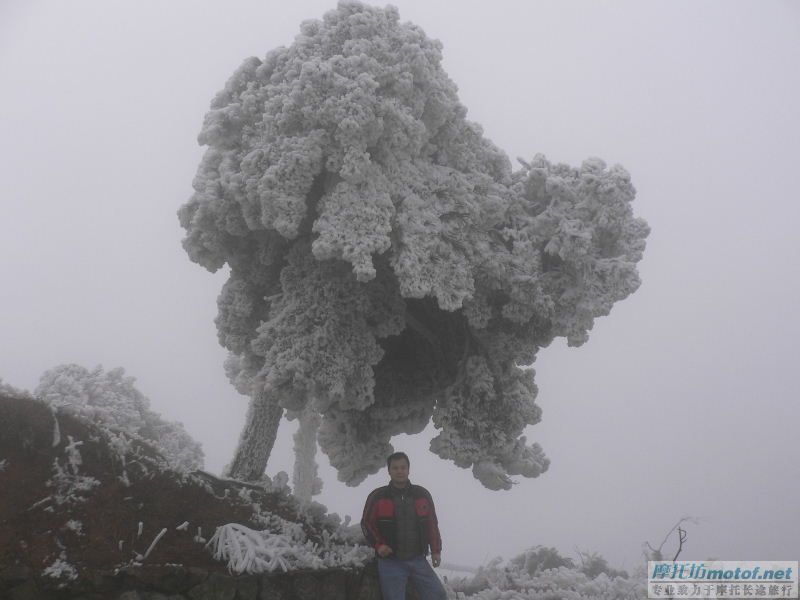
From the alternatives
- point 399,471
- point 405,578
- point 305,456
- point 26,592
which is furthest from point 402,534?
point 305,456

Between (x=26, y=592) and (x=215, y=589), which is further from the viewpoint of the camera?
(x=215, y=589)

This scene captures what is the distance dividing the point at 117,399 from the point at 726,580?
46.0ft

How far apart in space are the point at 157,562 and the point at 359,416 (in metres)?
5.57

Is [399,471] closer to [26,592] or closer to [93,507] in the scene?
[93,507]

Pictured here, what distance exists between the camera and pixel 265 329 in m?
8.84

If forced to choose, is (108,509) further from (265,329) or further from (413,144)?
(413,144)

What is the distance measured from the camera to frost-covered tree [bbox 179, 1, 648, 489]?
8.48m

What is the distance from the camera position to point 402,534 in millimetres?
6055

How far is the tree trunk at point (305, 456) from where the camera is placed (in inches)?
633

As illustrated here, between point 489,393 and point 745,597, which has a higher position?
point 489,393

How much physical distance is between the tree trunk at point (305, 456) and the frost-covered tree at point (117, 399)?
2.64 meters

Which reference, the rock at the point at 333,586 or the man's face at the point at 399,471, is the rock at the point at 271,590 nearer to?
the rock at the point at 333,586

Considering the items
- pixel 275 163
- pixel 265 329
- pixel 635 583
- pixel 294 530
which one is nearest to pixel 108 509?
pixel 294 530

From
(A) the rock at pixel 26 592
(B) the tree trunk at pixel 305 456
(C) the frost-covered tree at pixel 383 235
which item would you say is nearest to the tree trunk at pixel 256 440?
(C) the frost-covered tree at pixel 383 235
